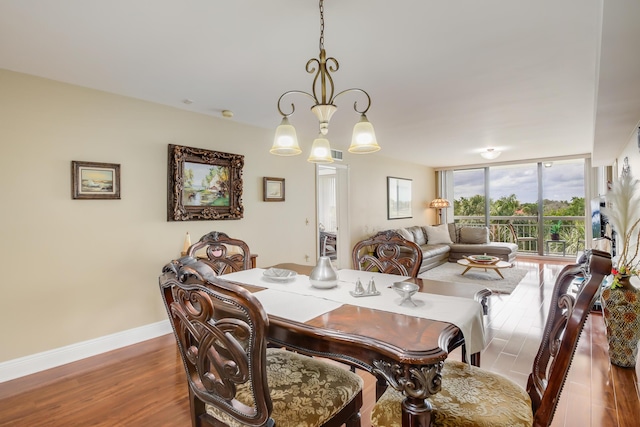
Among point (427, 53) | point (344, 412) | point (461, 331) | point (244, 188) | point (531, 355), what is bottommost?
point (531, 355)

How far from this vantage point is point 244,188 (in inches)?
160

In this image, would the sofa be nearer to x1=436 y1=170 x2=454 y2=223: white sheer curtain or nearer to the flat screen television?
x1=436 y1=170 x2=454 y2=223: white sheer curtain

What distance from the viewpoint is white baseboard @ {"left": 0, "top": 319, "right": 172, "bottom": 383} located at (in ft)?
8.24

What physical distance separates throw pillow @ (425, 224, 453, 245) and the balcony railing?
1730mm

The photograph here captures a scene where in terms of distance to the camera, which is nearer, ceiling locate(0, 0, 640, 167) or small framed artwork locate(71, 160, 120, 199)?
ceiling locate(0, 0, 640, 167)

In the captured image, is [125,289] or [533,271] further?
[533,271]

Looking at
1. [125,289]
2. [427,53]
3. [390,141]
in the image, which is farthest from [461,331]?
[390,141]

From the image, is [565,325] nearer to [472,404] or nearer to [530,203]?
[472,404]

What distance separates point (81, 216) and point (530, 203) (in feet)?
28.7

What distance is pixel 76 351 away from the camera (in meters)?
2.80

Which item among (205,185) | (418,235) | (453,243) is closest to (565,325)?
(205,185)

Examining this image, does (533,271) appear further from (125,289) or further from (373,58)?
(125,289)

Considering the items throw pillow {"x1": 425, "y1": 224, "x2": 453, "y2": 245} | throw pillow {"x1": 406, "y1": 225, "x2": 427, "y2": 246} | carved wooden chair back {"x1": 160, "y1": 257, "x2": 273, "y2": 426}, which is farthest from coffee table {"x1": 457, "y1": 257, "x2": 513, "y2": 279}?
carved wooden chair back {"x1": 160, "y1": 257, "x2": 273, "y2": 426}

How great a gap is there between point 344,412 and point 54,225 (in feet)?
9.08
